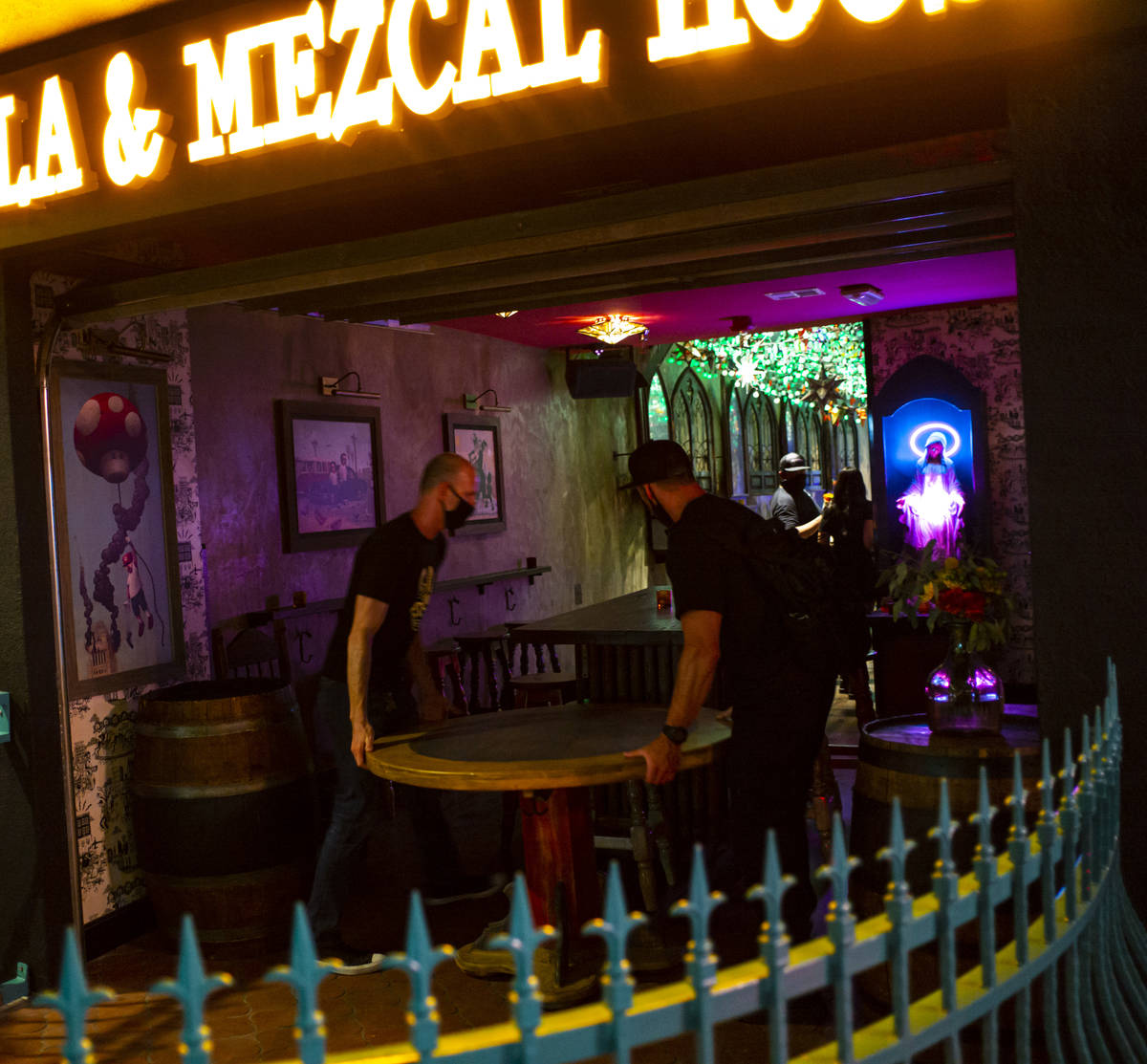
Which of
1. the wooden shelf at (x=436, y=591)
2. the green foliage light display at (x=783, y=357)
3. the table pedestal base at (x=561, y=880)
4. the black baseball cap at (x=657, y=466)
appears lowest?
the table pedestal base at (x=561, y=880)

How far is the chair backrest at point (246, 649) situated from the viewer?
5762mm

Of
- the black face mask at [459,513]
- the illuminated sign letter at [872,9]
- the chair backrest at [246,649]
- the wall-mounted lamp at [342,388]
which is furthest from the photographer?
the wall-mounted lamp at [342,388]

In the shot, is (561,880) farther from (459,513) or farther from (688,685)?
(459,513)

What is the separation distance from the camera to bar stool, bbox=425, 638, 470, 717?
22.6 feet

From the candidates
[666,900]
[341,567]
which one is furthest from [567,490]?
[666,900]

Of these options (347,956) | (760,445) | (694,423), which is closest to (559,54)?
(347,956)

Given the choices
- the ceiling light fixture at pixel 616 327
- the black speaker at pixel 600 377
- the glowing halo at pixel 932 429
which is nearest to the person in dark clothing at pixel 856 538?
the glowing halo at pixel 932 429

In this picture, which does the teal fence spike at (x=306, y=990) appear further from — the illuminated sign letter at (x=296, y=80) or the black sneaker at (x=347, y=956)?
the black sneaker at (x=347, y=956)

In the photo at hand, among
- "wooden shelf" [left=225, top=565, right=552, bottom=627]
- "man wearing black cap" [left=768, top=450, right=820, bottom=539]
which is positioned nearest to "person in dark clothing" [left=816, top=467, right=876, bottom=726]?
"man wearing black cap" [left=768, top=450, right=820, bottom=539]

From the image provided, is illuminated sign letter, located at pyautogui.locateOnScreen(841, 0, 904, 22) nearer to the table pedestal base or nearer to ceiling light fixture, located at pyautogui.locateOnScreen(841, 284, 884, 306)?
the table pedestal base

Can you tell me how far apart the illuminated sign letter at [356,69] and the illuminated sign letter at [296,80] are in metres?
0.06

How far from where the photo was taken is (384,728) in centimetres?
426

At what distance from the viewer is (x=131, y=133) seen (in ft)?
12.0

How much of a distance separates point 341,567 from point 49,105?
12.0 ft
